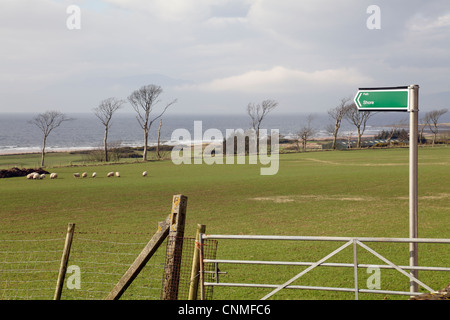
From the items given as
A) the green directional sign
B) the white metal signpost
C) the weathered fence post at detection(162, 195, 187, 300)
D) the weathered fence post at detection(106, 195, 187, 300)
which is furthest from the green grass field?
the green directional sign

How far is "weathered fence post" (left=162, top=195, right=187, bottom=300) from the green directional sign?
3.02 metres

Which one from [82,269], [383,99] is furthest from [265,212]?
[383,99]

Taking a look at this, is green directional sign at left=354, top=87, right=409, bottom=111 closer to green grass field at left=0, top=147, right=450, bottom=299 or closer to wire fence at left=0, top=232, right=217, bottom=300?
wire fence at left=0, top=232, right=217, bottom=300

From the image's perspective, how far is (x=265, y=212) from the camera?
19.4m

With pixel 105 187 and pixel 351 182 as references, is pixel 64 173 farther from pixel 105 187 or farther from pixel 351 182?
pixel 351 182

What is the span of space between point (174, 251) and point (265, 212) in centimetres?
1330

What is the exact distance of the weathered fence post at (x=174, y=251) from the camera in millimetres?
6363

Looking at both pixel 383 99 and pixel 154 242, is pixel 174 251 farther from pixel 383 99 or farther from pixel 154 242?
pixel 383 99

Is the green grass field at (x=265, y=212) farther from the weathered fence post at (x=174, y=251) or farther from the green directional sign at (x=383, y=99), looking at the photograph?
the green directional sign at (x=383, y=99)

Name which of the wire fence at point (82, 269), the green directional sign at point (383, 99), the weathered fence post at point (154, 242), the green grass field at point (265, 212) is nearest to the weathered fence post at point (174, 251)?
the weathered fence post at point (154, 242)

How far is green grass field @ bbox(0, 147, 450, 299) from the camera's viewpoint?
10375 mm

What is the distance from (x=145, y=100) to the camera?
224 ft

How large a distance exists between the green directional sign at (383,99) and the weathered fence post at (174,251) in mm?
3017
